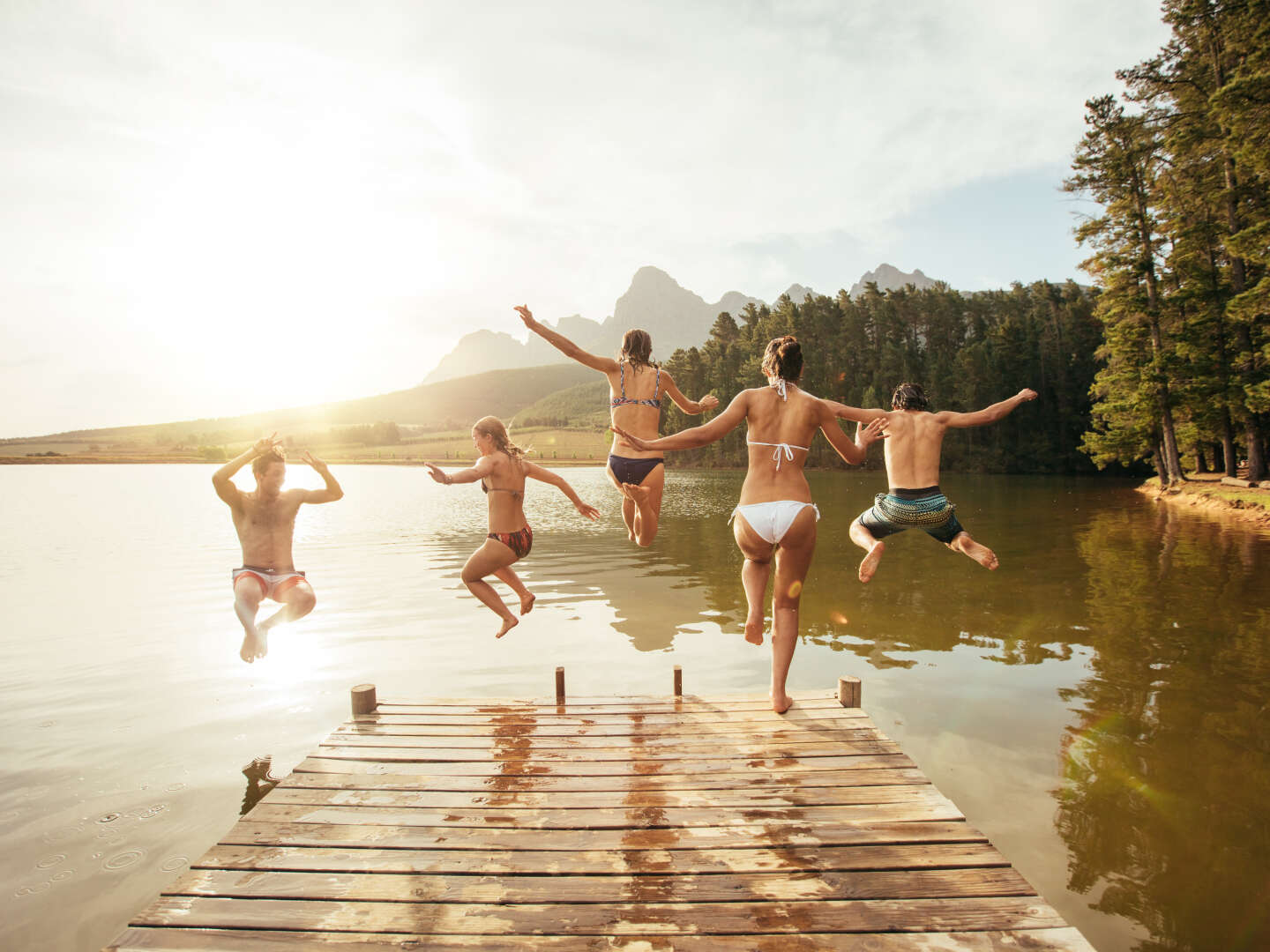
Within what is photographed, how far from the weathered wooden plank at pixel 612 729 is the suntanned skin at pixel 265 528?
4.91ft

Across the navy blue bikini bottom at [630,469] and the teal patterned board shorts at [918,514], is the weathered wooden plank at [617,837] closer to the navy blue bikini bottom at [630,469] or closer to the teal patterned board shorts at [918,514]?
the teal patterned board shorts at [918,514]

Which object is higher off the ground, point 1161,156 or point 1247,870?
point 1161,156

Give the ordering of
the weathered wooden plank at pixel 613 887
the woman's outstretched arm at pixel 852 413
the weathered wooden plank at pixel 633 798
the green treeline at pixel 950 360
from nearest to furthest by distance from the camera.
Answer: the weathered wooden plank at pixel 613 887, the weathered wooden plank at pixel 633 798, the woman's outstretched arm at pixel 852 413, the green treeline at pixel 950 360

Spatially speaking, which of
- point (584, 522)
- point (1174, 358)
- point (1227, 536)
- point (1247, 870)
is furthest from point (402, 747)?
point (1174, 358)

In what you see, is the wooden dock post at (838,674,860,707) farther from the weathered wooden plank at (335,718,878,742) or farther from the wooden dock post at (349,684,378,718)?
the wooden dock post at (349,684,378,718)

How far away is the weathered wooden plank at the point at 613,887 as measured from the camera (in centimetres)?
423

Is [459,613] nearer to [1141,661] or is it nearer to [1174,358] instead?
[1141,661]

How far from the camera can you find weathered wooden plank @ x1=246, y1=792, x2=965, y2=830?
5.08 metres

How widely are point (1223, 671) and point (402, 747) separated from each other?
1391 cm

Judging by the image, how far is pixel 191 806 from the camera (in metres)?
7.63

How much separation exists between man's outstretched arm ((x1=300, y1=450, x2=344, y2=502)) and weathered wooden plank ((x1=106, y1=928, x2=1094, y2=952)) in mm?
3800

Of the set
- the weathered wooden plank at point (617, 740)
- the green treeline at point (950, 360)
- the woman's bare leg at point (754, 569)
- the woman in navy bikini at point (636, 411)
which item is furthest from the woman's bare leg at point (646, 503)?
the green treeline at point (950, 360)

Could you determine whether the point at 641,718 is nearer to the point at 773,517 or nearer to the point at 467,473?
the point at 773,517

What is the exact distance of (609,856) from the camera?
15.3 ft
